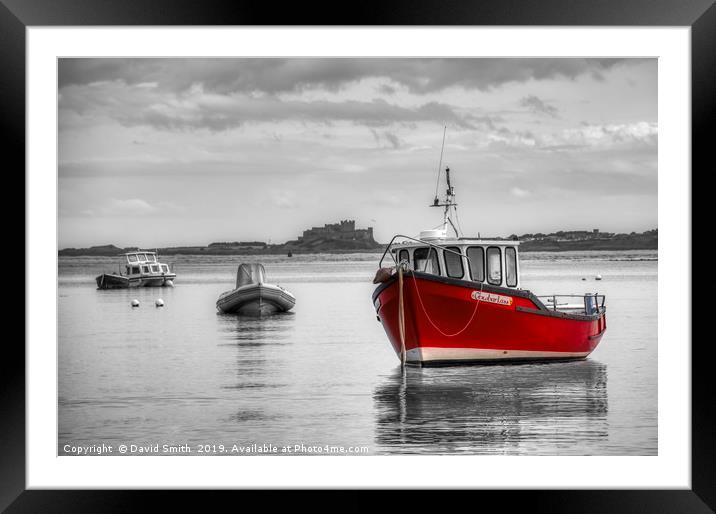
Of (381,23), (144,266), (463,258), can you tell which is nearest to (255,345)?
(463,258)

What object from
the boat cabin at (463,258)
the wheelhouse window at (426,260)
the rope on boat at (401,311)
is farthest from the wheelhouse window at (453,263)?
the rope on boat at (401,311)

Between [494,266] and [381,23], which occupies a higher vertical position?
[381,23]

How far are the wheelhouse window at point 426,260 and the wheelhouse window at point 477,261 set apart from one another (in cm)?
56

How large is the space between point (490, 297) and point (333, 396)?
291 centimetres

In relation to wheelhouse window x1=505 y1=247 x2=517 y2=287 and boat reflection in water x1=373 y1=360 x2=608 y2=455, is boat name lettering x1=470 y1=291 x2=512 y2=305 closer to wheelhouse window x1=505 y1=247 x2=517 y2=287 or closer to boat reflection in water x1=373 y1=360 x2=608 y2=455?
wheelhouse window x1=505 y1=247 x2=517 y2=287

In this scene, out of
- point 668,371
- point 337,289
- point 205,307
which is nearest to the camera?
point 668,371

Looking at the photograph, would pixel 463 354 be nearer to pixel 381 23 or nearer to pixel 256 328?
pixel 381 23

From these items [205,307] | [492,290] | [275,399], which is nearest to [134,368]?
[275,399]

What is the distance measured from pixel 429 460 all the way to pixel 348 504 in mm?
935

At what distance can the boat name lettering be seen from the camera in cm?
1359

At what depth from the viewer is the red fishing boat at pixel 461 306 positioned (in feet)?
44.8

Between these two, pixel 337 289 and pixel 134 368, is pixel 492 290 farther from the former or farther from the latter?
pixel 337 289

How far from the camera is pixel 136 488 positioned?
22.7ft

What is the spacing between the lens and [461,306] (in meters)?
13.6
